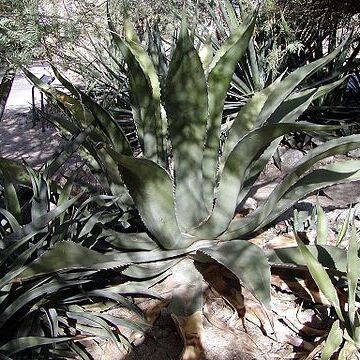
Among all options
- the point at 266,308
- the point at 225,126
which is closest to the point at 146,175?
the point at 266,308

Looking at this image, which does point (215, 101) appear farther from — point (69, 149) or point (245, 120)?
point (69, 149)

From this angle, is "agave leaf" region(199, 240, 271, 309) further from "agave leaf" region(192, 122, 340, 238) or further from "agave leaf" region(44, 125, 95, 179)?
"agave leaf" region(44, 125, 95, 179)

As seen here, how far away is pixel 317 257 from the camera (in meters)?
1.93

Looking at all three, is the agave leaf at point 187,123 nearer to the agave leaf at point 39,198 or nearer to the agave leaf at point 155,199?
the agave leaf at point 155,199

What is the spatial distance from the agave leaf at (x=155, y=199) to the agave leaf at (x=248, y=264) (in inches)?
6.1

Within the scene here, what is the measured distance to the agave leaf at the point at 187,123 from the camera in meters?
2.07

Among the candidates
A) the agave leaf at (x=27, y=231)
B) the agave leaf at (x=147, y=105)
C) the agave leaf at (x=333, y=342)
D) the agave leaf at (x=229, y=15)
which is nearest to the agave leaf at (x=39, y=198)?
the agave leaf at (x=27, y=231)

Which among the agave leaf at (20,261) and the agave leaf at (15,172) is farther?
the agave leaf at (15,172)

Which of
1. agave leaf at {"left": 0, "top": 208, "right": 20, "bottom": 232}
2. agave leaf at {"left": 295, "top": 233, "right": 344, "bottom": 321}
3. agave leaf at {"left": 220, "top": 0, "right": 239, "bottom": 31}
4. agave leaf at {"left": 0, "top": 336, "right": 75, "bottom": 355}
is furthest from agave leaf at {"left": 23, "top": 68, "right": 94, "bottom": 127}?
agave leaf at {"left": 220, "top": 0, "right": 239, "bottom": 31}

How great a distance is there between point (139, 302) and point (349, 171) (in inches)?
40.0

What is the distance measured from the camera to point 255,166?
2256 mm

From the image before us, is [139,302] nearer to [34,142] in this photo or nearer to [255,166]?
[255,166]

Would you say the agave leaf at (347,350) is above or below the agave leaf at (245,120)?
below

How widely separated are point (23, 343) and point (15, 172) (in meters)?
0.77
